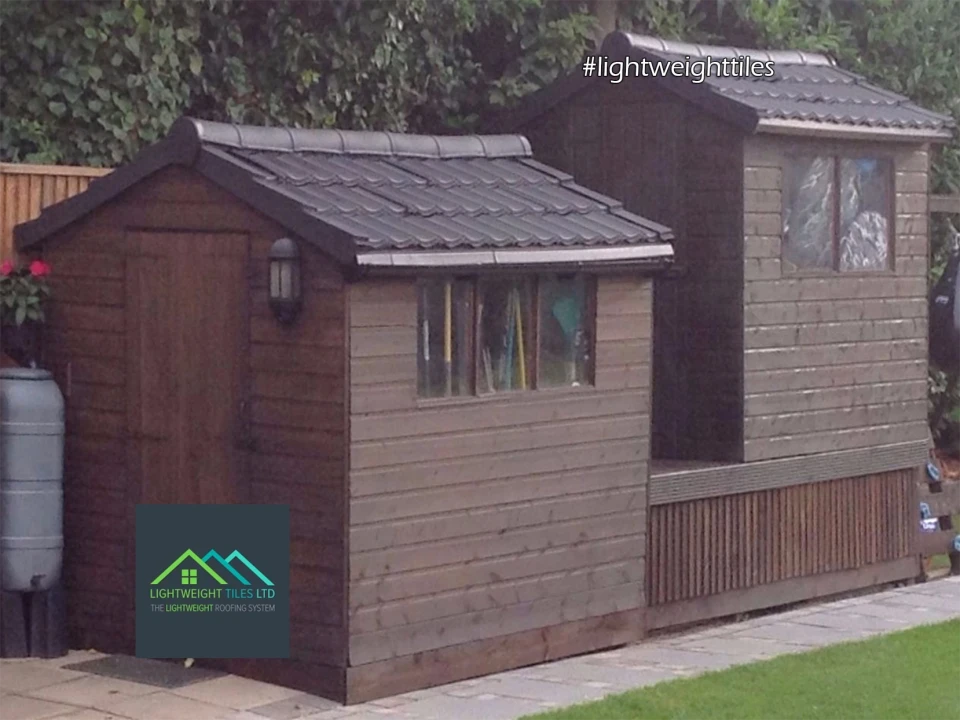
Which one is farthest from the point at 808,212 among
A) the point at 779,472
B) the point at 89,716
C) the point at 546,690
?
the point at 89,716

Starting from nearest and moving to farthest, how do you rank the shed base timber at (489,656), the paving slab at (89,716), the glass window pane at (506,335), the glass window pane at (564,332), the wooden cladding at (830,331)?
the paving slab at (89,716), the shed base timber at (489,656), the glass window pane at (506,335), the glass window pane at (564,332), the wooden cladding at (830,331)

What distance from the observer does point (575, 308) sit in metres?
9.43

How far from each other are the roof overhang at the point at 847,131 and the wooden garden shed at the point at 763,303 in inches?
0.5

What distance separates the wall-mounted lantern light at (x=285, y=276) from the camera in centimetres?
813

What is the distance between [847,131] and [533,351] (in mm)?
3149

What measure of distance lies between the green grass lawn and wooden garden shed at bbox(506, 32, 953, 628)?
1.34 m

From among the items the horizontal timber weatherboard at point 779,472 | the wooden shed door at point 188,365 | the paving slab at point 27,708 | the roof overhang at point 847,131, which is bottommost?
the paving slab at point 27,708

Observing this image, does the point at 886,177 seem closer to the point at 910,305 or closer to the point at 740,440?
the point at 910,305

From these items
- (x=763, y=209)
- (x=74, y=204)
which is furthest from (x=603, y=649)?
(x=74, y=204)

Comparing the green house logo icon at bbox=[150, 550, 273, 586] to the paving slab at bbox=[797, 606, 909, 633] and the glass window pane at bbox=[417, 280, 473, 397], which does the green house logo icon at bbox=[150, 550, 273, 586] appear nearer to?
the glass window pane at bbox=[417, 280, 473, 397]

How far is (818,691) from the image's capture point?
8.41m

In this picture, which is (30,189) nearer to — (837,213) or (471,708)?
(471,708)

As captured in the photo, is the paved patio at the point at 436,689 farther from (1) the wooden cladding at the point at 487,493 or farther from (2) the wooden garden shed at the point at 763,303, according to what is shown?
(2) the wooden garden shed at the point at 763,303

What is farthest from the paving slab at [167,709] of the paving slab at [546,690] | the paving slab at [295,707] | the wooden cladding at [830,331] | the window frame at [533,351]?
the wooden cladding at [830,331]
